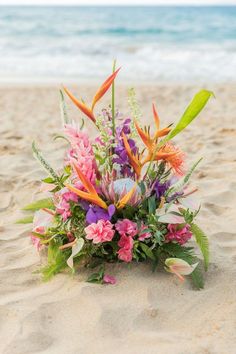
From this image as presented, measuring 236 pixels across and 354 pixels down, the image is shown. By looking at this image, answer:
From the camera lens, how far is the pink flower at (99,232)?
225cm

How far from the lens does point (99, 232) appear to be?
225cm

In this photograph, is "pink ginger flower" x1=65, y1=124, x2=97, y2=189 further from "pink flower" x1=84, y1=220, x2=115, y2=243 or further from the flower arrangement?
"pink flower" x1=84, y1=220, x2=115, y2=243

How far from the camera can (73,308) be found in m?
2.23

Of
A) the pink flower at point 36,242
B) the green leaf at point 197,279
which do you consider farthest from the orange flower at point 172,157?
the pink flower at point 36,242

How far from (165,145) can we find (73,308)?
778mm

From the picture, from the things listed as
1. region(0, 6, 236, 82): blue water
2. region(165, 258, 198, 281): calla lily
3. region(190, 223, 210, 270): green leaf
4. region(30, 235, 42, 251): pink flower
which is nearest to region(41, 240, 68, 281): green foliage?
region(30, 235, 42, 251): pink flower

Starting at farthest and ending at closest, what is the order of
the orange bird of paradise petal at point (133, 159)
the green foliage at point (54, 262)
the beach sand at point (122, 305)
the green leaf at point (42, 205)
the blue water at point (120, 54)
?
the blue water at point (120, 54)
the green leaf at point (42, 205)
the green foliage at point (54, 262)
the orange bird of paradise petal at point (133, 159)
the beach sand at point (122, 305)

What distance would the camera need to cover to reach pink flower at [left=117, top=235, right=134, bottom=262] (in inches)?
90.8

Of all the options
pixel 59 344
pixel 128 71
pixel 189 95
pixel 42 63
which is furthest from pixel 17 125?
pixel 42 63

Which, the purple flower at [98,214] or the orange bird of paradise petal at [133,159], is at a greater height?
the orange bird of paradise petal at [133,159]

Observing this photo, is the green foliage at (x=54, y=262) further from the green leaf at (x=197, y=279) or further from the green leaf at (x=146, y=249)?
the green leaf at (x=197, y=279)

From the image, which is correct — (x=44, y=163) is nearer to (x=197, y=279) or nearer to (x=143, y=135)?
(x=143, y=135)

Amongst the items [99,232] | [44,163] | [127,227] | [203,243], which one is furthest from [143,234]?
[44,163]

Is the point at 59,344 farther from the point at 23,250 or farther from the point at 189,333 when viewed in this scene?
the point at 23,250
